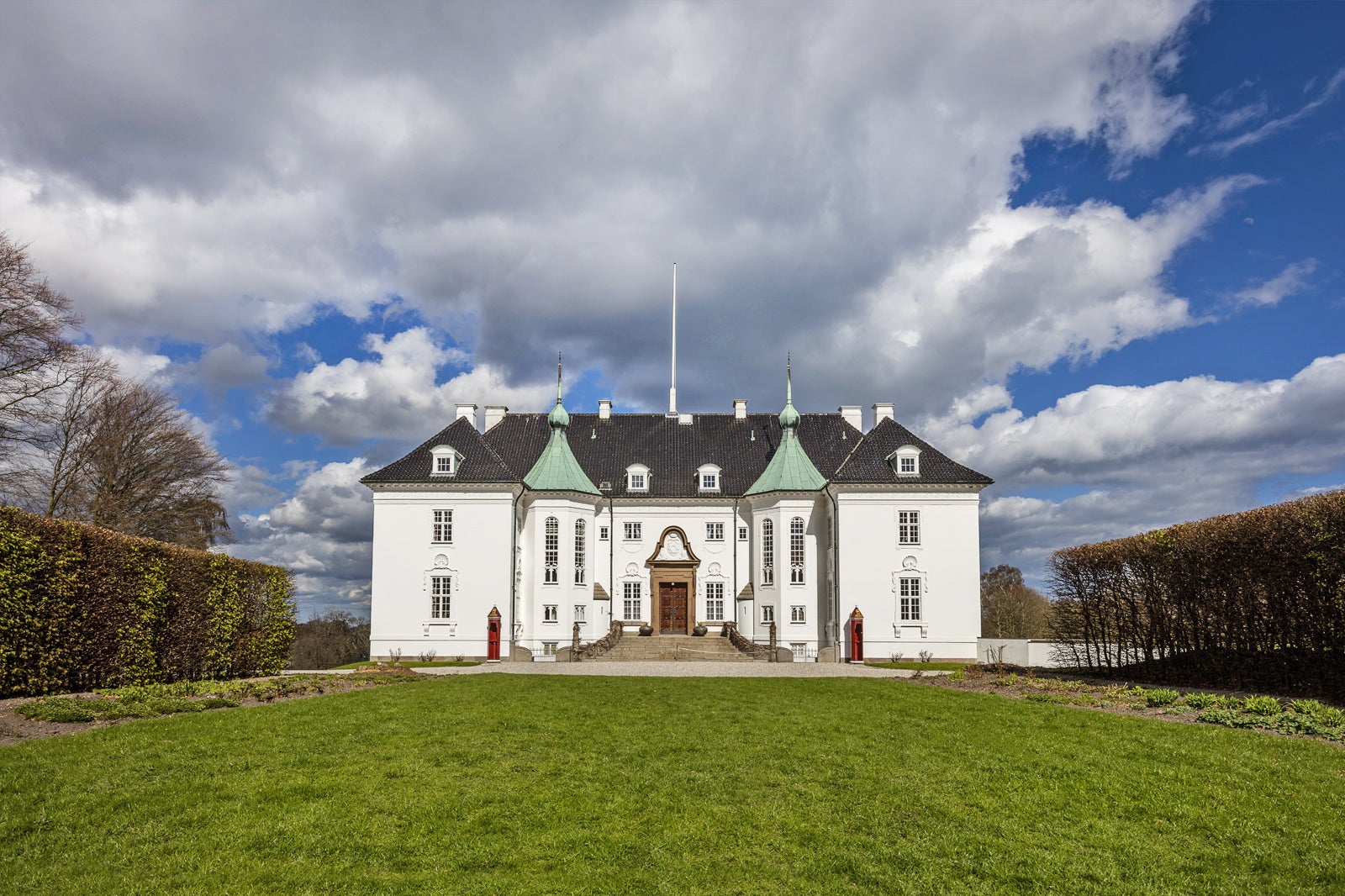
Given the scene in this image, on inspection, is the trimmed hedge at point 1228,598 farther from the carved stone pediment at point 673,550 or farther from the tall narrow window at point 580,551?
the tall narrow window at point 580,551

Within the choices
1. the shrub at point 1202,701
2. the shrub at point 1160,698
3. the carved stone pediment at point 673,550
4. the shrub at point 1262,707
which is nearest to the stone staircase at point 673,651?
the carved stone pediment at point 673,550

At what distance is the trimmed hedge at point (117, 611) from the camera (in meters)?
15.3

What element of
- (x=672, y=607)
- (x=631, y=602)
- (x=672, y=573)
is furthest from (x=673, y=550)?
(x=631, y=602)

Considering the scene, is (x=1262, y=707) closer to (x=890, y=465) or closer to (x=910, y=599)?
(x=910, y=599)

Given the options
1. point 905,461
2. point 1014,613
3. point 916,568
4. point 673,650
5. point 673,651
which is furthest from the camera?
point 1014,613

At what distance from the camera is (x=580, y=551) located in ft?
124

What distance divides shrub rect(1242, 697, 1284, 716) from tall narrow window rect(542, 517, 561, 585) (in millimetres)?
27001

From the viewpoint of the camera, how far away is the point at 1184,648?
2194cm

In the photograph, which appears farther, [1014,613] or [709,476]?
[1014,613]

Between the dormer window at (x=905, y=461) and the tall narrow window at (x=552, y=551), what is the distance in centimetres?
1509

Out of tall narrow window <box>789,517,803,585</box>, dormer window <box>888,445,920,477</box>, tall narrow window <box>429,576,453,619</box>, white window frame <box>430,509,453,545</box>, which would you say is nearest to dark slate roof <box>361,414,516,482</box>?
white window frame <box>430,509,453,545</box>

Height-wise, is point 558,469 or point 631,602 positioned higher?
point 558,469

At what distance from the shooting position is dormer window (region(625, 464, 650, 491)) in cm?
4084

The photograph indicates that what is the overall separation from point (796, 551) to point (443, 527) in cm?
1562
